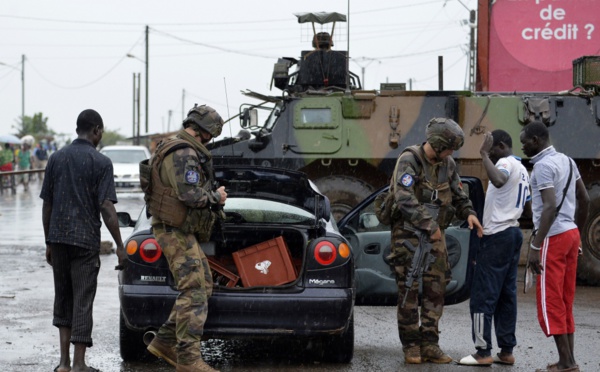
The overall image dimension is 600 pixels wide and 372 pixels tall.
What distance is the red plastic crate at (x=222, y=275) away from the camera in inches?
295

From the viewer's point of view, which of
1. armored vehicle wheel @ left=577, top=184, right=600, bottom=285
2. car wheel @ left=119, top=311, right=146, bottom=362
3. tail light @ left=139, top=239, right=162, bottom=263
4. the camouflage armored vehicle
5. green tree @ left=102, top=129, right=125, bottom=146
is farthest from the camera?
green tree @ left=102, top=129, right=125, bottom=146

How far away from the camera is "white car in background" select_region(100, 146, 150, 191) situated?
95.7 ft

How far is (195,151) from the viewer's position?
6809 mm

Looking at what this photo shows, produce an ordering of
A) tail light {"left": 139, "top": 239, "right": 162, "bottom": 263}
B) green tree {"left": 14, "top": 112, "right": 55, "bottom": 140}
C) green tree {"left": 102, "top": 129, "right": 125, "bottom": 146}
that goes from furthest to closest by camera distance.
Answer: green tree {"left": 102, "top": 129, "right": 125, "bottom": 146} → green tree {"left": 14, "top": 112, "right": 55, "bottom": 140} → tail light {"left": 139, "top": 239, "right": 162, "bottom": 263}

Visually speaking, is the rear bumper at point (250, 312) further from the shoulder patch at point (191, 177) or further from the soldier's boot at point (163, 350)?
the shoulder patch at point (191, 177)

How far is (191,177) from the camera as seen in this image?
264 inches

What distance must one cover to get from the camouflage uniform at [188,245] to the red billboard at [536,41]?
1472 cm

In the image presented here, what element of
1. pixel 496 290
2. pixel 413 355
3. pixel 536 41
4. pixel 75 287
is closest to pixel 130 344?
pixel 75 287

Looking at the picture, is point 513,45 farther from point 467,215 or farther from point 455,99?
point 467,215

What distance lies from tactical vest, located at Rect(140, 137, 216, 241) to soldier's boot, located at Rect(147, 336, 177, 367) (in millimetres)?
699

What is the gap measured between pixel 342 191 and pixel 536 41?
9.40 m

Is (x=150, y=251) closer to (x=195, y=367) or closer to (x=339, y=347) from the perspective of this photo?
(x=195, y=367)

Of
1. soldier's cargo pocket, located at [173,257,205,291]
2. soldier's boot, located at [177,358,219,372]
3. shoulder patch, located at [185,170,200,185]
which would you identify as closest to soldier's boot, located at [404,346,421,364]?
soldier's boot, located at [177,358,219,372]

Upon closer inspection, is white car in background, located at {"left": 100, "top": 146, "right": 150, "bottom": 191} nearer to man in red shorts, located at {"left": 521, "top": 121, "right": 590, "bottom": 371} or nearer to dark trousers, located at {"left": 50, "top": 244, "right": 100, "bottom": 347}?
dark trousers, located at {"left": 50, "top": 244, "right": 100, "bottom": 347}
